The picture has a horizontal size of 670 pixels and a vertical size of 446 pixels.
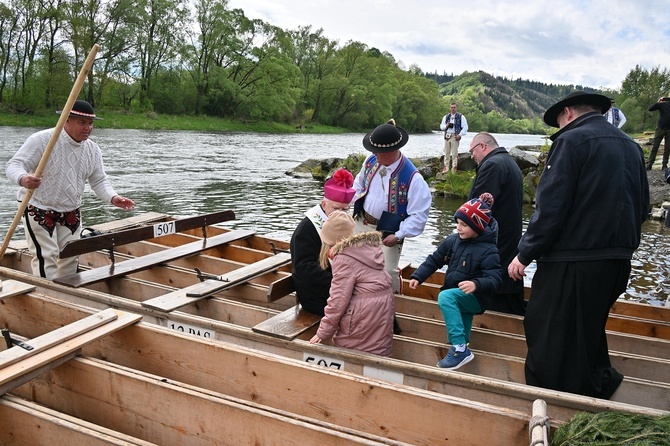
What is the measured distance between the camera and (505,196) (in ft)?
17.0

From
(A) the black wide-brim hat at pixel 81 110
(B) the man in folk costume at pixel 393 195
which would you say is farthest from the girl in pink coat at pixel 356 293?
(A) the black wide-brim hat at pixel 81 110

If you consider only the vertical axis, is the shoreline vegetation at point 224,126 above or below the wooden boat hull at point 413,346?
above

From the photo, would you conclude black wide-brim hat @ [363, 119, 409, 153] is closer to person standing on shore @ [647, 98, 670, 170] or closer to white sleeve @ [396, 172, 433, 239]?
white sleeve @ [396, 172, 433, 239]

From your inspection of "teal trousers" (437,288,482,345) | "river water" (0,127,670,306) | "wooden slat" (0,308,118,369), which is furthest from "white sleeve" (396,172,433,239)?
"river water" (0,127,670,306)

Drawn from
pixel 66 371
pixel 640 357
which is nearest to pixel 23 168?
pixel 66 371

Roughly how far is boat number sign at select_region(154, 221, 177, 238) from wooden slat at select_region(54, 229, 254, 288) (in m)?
0.23

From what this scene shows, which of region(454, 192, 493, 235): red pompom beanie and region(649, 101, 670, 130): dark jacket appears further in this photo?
region(649, 101, 670, 130): dark jacket

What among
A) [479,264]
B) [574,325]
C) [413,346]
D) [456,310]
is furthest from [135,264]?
[574,325]

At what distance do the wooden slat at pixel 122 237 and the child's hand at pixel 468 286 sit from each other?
3668 millimetres

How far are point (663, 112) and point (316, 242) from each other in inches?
484

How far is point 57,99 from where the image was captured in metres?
44.3

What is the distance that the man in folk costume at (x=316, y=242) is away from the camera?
4.39m

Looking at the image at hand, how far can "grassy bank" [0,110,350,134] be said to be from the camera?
39.4m

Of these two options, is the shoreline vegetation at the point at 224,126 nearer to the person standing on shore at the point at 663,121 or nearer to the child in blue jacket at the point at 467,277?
the person standing on shore at the point at 663,121
